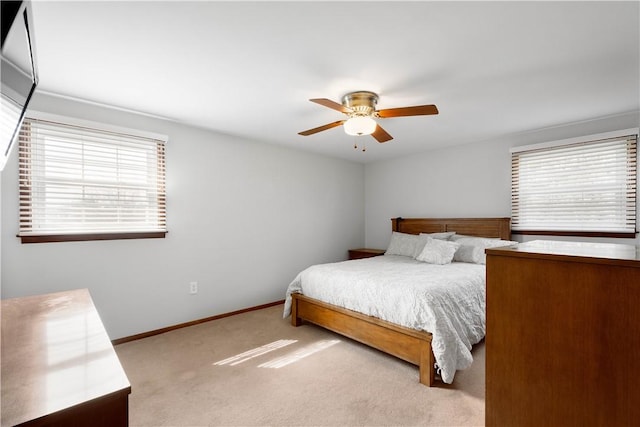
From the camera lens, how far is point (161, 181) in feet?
10.4

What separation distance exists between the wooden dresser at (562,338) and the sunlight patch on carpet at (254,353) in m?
2.03

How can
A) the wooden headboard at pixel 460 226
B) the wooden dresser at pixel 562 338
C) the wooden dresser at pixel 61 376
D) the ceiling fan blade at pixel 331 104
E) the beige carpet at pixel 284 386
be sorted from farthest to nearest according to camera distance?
the wooden headboard at pixel 460 226 → the ceiling fan blade at pixel 331 104 → the beige carpet at pixel 284 386 → the wooden dresser at pixel 562 338 → the wooden dresser at pixel 61 376

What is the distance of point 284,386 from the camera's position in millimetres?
2143

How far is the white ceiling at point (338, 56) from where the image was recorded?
1.52 m

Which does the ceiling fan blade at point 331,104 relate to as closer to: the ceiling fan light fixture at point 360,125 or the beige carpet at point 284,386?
the ceiling fan light fixture at point 360,125

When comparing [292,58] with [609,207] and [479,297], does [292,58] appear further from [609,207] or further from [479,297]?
[609,207]

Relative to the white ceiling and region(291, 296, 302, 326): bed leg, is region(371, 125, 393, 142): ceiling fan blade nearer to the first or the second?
the white ceiling

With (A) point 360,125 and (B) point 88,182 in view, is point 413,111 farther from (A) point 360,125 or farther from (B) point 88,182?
(B) point 88,182

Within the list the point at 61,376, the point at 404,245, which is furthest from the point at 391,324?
the point at 61,376

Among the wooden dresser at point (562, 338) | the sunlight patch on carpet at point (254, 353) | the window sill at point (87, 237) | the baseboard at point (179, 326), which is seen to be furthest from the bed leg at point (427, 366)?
the window sill at point (87, 237)

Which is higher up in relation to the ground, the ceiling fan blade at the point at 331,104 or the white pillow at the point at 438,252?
the ceiling fan blade at the point at 331,104

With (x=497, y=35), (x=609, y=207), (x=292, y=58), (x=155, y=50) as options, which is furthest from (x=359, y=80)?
(x=609, y=207)

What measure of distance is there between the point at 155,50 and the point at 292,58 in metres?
0.86

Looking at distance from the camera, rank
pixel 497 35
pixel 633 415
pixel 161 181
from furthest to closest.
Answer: pixel 161 181 < pixel 497 35 < pixel 633 415
